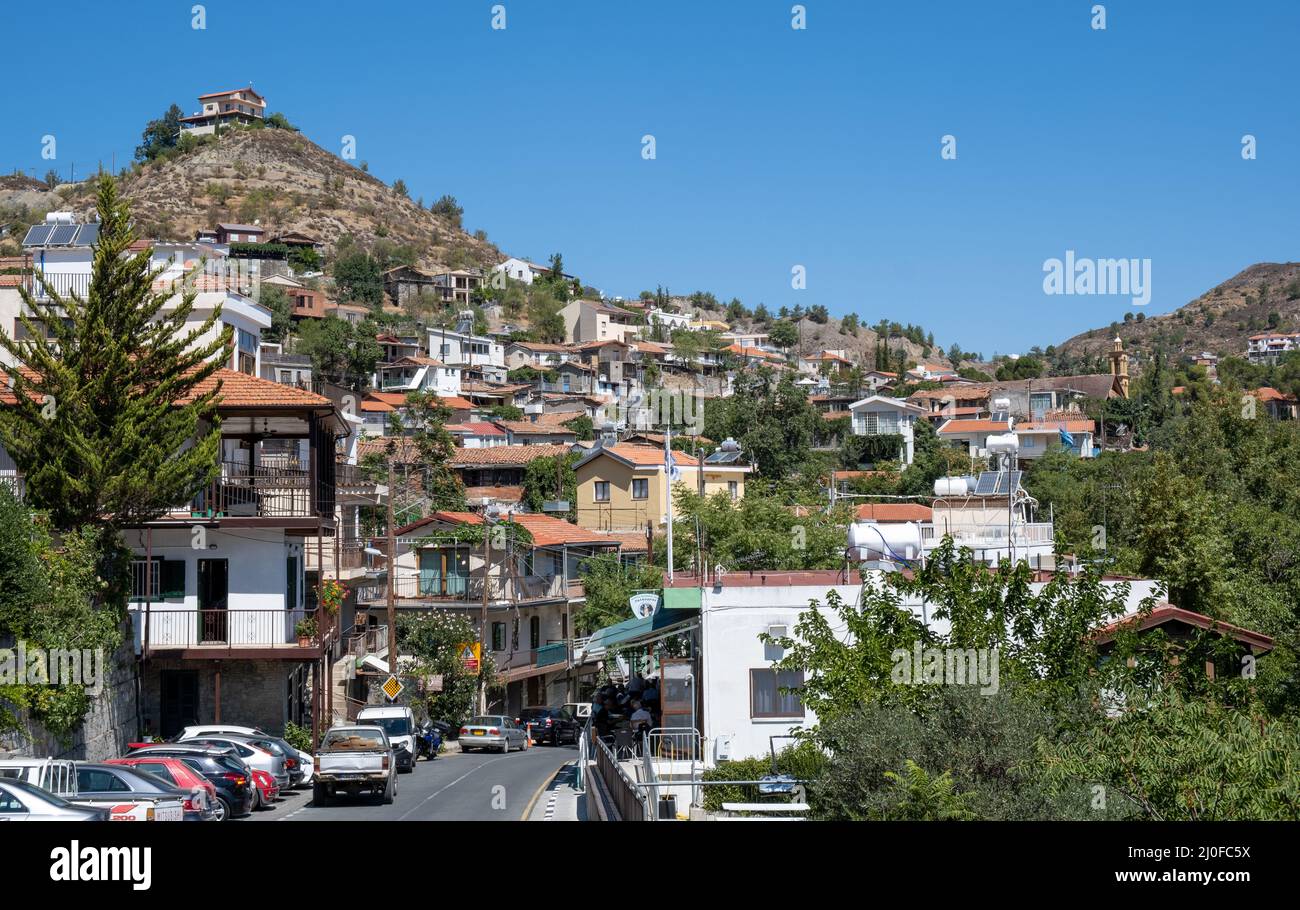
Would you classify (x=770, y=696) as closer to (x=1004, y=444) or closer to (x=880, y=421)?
(x=1004, y=444)

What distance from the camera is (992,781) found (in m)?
13.4

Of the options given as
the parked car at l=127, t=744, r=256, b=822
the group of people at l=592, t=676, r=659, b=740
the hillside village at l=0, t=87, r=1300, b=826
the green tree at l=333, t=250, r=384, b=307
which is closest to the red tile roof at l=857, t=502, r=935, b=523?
the hillside village at l=0, t=87, r=1300, b=826

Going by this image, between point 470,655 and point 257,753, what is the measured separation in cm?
2511

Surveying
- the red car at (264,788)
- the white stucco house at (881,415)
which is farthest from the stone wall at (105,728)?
the white stucco house at (881,415)

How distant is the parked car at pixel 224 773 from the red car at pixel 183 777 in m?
0.71

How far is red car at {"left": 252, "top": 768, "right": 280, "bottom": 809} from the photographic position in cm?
2653

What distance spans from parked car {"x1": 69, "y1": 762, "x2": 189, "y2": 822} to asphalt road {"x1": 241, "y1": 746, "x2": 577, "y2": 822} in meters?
1.21

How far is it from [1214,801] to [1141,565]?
3312cm

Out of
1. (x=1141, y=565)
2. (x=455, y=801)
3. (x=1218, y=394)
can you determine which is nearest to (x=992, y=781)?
(x=455, y=801)

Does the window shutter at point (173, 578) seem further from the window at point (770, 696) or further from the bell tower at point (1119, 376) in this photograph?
the bell tower at point (1119, 376)

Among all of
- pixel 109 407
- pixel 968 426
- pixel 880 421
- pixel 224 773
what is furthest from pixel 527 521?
pixel 880 421

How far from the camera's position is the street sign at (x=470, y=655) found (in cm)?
5206

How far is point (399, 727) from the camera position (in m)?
38.0
